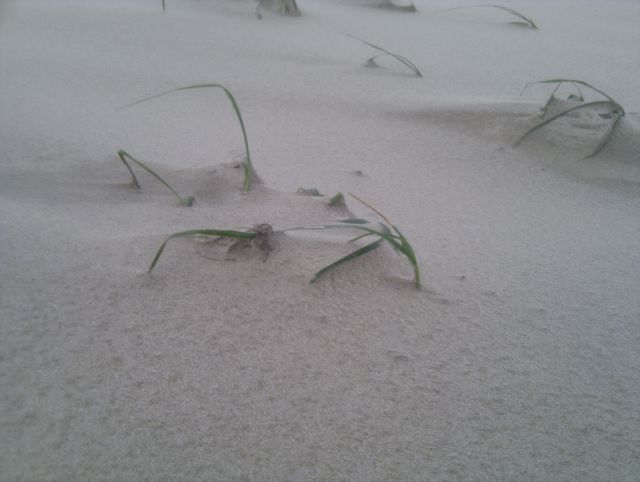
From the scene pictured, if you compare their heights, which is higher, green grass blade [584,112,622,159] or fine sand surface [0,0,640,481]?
green grass blade [584,112,622,159]

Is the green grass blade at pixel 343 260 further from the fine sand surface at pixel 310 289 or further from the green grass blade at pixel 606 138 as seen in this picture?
the green grass blade at pixel 606 138

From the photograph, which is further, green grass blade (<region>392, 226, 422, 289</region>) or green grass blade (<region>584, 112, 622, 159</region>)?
green grass blade (<region>584, 112, 622, 159</region>)

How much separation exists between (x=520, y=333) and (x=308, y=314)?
0.29 metres

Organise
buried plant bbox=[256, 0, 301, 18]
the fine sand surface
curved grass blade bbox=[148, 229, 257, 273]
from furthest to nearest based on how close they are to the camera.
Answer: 1. buried plant bbox=[256, 0, 301, 18]
2. curved grass blade bbox=[148, 229, 257, 273]
3. the fine sand surface

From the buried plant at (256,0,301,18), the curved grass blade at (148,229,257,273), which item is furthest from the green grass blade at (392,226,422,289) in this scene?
the buried plant at (256,0,301,18)

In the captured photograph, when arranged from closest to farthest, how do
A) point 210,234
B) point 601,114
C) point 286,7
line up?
point 210,234 → point 601,114 → point 286,7

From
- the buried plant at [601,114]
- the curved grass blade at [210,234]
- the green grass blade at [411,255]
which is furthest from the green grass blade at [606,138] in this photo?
the curved grass blade at [210,234]

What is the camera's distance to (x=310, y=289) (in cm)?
74

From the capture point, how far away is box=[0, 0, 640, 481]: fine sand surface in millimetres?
534

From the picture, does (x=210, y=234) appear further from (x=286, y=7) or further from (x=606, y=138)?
(x=286, y=7)

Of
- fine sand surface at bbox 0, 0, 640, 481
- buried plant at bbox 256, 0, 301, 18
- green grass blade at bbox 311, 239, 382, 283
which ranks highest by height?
buried plant at bbox 256, 0, 301, 18

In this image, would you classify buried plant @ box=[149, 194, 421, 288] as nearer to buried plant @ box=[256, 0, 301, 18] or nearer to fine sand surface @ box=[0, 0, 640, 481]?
fine sand surface @ box=[0, 0, 640, 481]

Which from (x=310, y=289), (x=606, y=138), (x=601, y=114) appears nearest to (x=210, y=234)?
(x=310, y=289)

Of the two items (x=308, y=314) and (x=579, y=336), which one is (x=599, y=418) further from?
(x=308, y=314)
